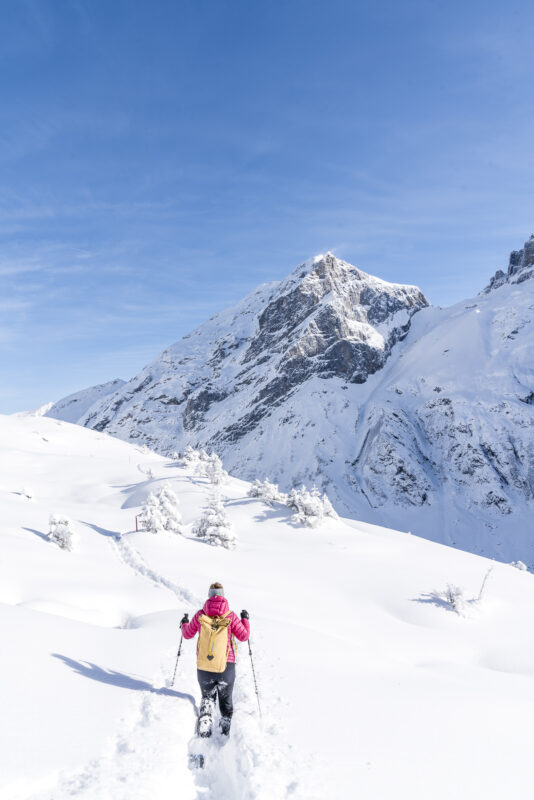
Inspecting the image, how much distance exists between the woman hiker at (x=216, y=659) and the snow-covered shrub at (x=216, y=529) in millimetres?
16133

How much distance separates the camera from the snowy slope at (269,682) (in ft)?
14.4

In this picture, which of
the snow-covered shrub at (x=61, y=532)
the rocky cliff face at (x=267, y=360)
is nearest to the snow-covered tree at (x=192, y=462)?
the snow-covered shrub at (x=61, y=532)

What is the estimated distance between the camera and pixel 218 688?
595cm

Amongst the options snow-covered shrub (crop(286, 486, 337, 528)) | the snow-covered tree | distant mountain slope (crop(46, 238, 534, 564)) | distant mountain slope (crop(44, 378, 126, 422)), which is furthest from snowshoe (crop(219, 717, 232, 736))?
distant mountain slope (crop(44, 378, 126, 422))

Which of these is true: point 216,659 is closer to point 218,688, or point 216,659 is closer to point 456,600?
point 218,688

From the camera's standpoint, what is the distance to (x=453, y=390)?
3142 inches

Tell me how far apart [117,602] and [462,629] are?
1149cm

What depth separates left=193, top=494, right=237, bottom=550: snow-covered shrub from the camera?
2228 cm

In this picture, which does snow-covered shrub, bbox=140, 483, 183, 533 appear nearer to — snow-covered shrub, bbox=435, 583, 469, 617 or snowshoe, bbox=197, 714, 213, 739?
snow-covered shrub, bbox=435, 583, 469, 617

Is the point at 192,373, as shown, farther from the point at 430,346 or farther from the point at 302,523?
the point at 302,523

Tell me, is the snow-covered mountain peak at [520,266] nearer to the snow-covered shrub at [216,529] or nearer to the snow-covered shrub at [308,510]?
the snow-covered shrub at [308,510]

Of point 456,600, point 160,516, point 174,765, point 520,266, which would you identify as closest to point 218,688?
point 174,765

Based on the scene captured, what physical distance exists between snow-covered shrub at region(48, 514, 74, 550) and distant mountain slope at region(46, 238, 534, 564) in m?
56.1

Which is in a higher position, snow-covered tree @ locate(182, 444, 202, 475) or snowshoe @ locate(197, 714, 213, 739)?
snow-covered tree @ locate(182, 444, 202, 475)
